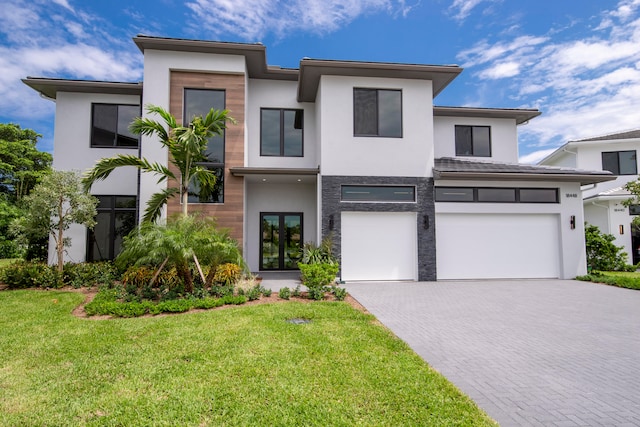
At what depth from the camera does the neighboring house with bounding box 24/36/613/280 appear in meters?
10.4

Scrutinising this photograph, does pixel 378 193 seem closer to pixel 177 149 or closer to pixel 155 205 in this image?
pixel 177 149

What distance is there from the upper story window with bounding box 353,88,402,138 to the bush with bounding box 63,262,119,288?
8.75m

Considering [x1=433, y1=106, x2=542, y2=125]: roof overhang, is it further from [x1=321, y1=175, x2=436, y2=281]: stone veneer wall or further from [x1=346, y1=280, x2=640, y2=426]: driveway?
[x1=346, y1=280, x2=640, y2=426]: driveway

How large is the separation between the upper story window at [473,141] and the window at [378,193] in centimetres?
481

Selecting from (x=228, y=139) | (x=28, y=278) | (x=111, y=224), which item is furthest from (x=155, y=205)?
(x=111, y=224)

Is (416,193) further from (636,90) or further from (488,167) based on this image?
(636,90)

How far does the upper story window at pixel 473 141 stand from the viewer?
13844 mm

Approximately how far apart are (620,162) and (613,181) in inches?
44.2

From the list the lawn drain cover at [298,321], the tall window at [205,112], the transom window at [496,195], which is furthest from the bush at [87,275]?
the transom window at [496,195]

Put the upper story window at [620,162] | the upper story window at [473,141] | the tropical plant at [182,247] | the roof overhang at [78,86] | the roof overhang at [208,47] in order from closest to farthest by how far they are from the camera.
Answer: the tropical plant at [182,247]
the roof overhang at [208,47]
the roof overhang at [78,86]
the upper story window at [473,141]
the upper story window at [620,162]

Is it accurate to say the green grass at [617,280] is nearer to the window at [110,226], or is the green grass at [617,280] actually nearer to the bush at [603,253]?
the bush at [603,253]

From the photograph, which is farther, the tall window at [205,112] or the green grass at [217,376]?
the tall window at [205,112]

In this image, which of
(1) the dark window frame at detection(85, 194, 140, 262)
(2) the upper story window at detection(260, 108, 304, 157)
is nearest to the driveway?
(2) the upper story window at detection(260, 108, 304, 157)

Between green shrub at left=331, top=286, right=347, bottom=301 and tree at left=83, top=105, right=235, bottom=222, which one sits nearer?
green shrub at left=331, top=286, right=347, bottom=301
